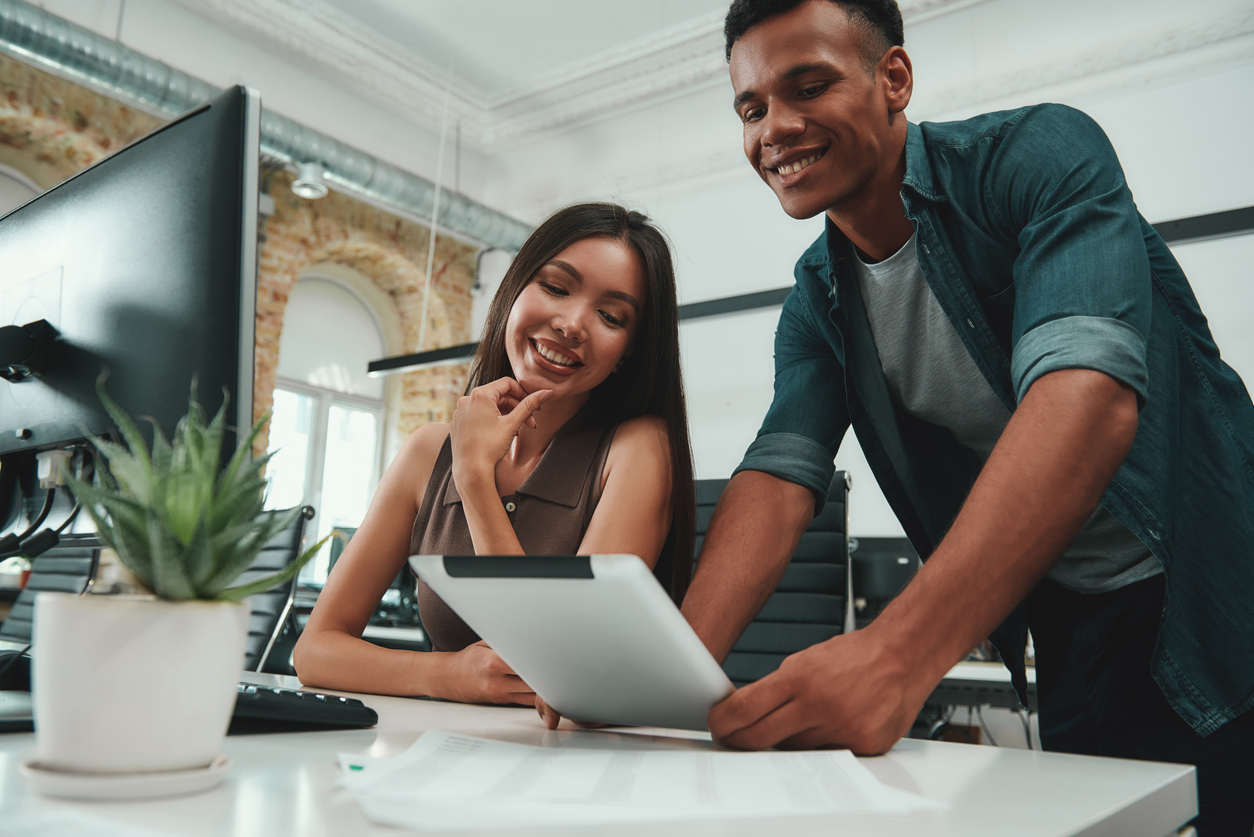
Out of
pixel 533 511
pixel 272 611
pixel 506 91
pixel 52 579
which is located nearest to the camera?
pixel 533 511

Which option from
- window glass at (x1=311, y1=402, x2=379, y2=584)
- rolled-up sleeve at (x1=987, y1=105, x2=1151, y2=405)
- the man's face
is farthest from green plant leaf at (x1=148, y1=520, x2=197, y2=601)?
window glass at (x1=311, y1=402, x2=379, y2=584)

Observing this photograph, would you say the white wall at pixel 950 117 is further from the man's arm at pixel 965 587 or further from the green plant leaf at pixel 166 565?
the green plant leaf at pixel 166 565

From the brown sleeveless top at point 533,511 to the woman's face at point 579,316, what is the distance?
98mm

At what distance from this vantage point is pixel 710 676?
0.61 meters

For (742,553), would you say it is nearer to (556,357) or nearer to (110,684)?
(556,357)

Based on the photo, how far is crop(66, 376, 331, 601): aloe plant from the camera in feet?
1.41

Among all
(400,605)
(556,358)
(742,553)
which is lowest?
(400,605)

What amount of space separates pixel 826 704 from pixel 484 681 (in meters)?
0.42

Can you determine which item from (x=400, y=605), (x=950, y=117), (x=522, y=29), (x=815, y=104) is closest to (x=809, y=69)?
(x=815, y=104)

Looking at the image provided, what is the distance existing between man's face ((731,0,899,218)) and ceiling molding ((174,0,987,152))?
4.58 meters

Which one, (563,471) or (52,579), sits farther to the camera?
(52,579)

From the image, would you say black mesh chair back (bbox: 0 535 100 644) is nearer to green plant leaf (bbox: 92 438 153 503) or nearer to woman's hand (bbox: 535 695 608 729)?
woman's hand (bbox: 535 695 608 729)

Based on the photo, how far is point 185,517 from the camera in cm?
43

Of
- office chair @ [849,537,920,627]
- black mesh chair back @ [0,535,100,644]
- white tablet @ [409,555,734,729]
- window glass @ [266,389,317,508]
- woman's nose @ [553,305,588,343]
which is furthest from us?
window glass @ [266,389,317,508]
